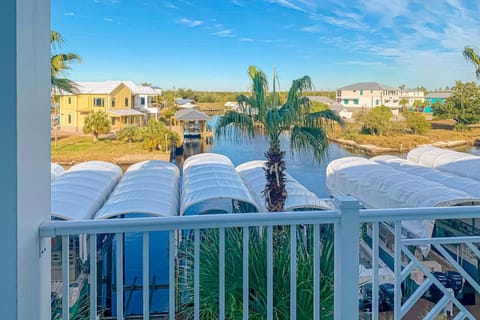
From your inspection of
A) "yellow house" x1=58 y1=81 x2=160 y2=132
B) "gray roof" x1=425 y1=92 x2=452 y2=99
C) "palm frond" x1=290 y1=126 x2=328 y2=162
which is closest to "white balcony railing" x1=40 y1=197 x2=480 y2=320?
"palm frond" x1=290 y1=126 x2=328 y2=162

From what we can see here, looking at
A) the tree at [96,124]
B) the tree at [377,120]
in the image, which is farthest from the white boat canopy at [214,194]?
the tree at [377,120]

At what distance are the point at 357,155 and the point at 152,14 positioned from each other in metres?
10.8

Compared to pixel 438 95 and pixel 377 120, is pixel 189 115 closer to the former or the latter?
pixel 377 120

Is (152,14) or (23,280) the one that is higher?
(152,14)

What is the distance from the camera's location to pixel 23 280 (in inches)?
55.4

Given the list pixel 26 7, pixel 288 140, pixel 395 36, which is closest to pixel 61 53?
pixel 288 140

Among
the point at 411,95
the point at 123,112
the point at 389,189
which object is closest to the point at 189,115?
the point at 123,112

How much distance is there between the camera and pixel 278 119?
271 inches

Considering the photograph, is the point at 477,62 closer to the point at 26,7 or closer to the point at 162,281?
the point at 162,281

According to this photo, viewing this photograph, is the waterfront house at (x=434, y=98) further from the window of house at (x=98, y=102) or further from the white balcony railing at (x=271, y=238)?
the white balcony railing at (x=271, y=238)

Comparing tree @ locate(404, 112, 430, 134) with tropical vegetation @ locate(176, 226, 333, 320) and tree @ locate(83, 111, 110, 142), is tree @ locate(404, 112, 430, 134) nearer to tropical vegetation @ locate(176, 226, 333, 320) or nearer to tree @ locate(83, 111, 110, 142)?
tree @ locate(83, 111, 110, 142)

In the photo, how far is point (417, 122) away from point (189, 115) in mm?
7432

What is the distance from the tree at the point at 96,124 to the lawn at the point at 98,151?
0.87ft

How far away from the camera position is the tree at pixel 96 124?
13609 mm
